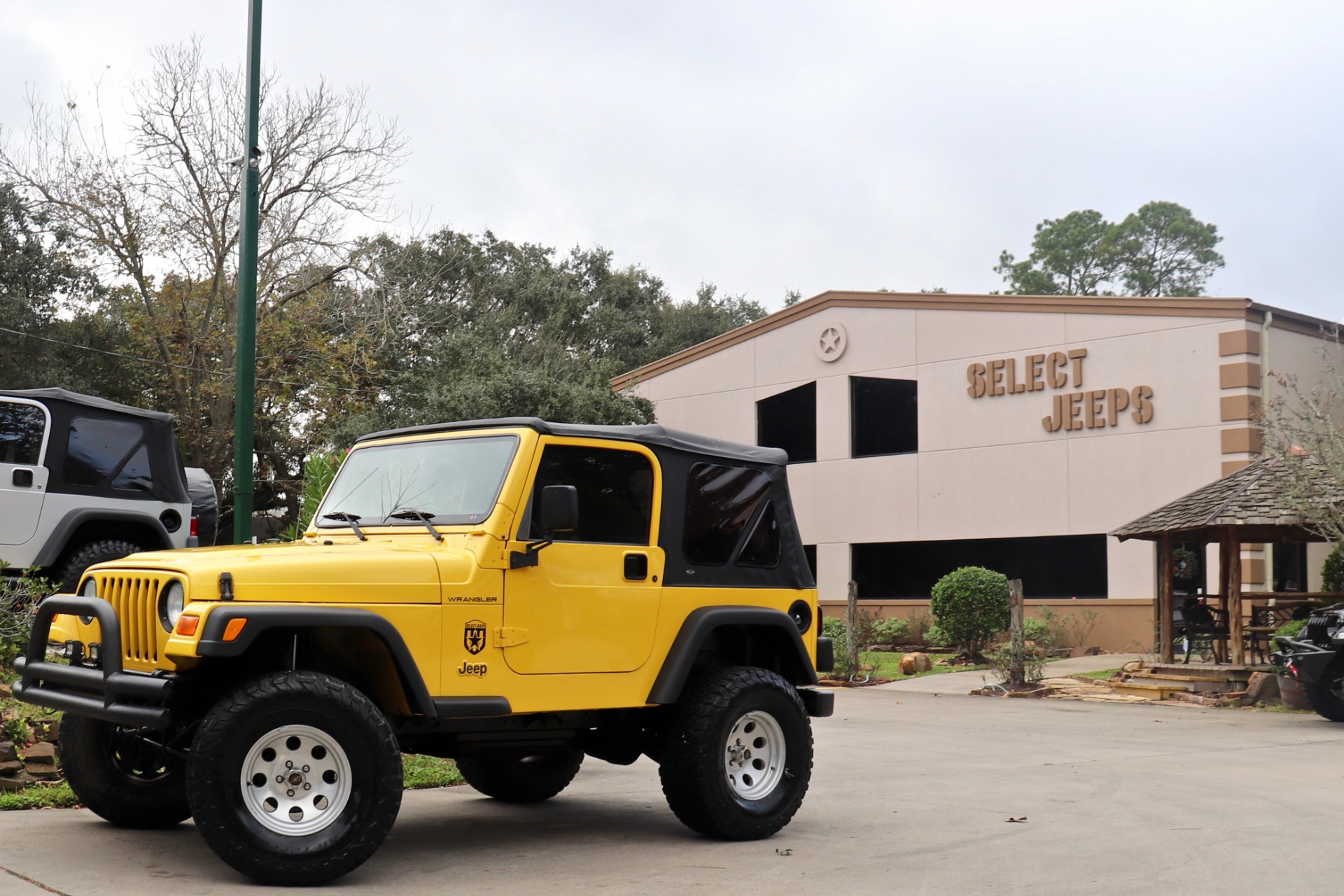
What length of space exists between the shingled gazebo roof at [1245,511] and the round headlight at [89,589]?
46.7 ft

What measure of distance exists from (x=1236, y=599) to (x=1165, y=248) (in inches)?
1965

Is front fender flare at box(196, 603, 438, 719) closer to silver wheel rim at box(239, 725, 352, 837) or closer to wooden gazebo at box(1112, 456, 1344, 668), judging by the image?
silver wheel rim at box(239, 725, 352, 837)

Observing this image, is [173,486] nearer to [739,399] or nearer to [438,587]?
[438,587]

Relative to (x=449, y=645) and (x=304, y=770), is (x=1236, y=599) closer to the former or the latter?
(x=449, y=645)

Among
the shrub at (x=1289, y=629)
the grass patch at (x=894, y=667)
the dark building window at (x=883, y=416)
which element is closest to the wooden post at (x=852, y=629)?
the grass patch at (x=894, y=667)

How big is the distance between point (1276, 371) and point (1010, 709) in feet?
30.8

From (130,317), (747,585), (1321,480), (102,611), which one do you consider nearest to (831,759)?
(747,585)

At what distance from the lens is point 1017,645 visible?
61.7 feet

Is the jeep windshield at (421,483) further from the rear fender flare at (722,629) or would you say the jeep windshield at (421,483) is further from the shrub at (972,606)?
the shrub at (972,606)

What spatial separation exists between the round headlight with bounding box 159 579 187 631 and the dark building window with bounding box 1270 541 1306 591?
69.4 ft

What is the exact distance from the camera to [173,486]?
40.2 ft

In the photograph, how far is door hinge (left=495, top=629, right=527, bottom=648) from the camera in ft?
21.7

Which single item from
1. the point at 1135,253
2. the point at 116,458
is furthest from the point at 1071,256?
the point at 116,458

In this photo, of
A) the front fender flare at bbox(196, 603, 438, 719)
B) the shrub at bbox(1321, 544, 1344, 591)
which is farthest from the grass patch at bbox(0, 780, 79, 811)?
the shrub at bbox(1321, 544, 1344, 591)
